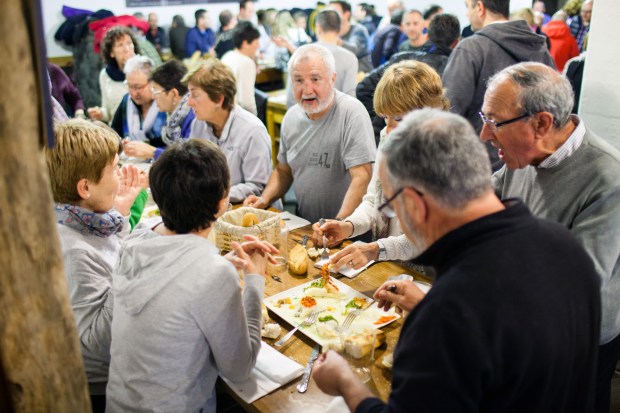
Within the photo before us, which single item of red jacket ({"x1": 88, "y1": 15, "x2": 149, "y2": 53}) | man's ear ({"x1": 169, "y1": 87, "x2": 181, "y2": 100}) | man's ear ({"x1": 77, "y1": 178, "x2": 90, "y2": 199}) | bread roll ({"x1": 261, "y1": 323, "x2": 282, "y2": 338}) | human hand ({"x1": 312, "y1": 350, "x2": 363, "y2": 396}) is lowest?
bread roll ({"x1": 261, "y1": 323, "x2": 282, "y2": 338})

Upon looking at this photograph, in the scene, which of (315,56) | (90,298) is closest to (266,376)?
(90,298)

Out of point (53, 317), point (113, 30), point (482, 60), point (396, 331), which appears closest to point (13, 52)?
point (53, 317)

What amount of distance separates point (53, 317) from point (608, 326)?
1.77 metres

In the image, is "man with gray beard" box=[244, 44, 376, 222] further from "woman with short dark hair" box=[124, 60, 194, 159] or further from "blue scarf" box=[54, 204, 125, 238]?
"blue scarf" box=[54, 204, 125, 238]

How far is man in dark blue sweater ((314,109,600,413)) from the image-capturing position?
1069mm

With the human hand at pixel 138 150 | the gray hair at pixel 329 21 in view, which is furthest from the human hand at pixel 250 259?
the gray hair at pixel 329 21

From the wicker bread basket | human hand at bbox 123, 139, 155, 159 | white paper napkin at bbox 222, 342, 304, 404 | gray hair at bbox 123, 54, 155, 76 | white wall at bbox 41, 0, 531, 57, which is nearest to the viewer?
white paper napkin at bbox 222, 342, 304, 404

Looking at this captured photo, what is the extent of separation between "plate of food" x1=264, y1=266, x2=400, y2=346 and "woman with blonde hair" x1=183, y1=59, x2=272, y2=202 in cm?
115

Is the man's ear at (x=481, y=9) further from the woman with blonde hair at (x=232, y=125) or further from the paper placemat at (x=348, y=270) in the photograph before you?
the paper placemat at (x=348, y=270)

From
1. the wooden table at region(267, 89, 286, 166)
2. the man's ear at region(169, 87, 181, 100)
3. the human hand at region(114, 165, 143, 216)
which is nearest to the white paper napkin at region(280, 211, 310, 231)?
the human hand at region(114, 165, 143, 216)

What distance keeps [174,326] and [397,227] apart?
1.25m

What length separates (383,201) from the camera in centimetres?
240

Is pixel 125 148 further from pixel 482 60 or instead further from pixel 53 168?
pixel 482 60

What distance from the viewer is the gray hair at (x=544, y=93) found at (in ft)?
5.97
